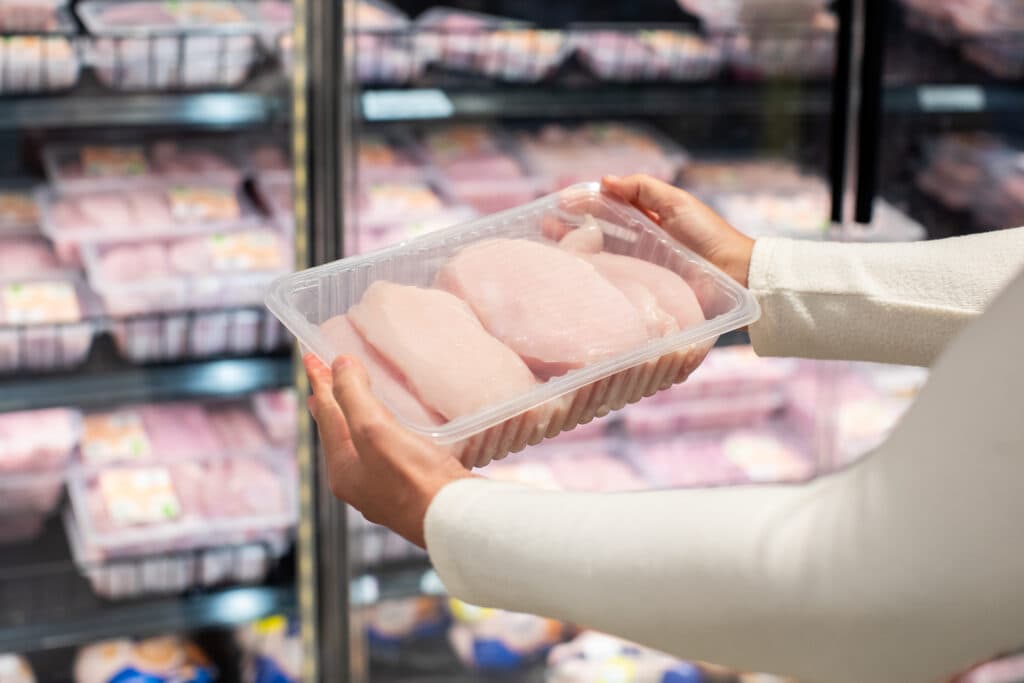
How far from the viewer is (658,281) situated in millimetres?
1190

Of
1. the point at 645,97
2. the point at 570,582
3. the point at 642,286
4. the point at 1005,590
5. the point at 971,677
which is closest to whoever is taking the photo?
the point at 1005,590

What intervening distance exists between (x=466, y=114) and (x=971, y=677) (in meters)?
1.59

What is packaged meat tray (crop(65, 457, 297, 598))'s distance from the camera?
199 centimetres

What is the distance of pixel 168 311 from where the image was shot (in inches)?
76.7

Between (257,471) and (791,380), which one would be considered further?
(791,380)

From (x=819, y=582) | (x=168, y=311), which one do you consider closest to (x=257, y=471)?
(x=168, y=311)

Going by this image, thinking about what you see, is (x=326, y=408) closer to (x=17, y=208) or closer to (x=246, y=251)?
(x=246, y=251)

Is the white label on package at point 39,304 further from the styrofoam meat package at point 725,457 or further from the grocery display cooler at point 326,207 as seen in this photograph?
the styrofoam meat package at point 725,457

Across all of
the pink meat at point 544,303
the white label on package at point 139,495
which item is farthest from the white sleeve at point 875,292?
the white label on package at point 139,495

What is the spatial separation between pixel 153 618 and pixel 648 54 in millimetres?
1313

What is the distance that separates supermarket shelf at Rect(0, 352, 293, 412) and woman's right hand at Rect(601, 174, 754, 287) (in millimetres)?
885

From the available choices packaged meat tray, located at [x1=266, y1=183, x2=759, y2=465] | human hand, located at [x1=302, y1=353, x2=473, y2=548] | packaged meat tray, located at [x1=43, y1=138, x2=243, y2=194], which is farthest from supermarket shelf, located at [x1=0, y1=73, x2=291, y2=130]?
human hand, located at [x1=302, y1=353, x2=473, y2=548]

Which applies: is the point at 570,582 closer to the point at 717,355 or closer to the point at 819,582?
the point at 819,582

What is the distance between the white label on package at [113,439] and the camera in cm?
201
